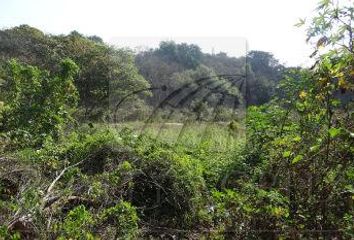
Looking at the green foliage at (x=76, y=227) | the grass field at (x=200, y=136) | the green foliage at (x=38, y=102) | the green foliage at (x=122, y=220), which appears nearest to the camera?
the green foliage at (x=76, y=227)

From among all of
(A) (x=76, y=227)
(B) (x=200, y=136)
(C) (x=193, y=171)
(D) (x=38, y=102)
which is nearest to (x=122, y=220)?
(A) (x=76, y=227)

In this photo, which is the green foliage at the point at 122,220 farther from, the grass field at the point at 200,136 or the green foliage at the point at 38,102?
the grass field at the point at 200,136

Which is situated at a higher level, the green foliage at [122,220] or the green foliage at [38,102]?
the green foliage at [38,102]

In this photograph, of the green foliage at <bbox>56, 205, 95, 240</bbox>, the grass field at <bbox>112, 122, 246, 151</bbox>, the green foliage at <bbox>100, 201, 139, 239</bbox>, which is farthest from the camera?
the grass field at <bbox>112, 122, 246, 151</bbox>

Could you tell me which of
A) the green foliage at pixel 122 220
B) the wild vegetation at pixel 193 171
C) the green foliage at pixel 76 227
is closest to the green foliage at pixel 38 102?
the wild vegetation at pixel 193 171

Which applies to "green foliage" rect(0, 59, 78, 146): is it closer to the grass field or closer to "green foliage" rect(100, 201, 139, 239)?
the grass field

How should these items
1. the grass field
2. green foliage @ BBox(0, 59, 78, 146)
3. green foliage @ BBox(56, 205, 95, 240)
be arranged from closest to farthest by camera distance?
green foliage @ BBox(56, 205, 95, 240), green foliage @ BBox(0, 59, 78, 146), the grass field

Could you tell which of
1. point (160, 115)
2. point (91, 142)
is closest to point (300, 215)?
point (91, 142)

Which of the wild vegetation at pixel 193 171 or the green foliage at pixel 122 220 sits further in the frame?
the green foliage at pixel 122 220

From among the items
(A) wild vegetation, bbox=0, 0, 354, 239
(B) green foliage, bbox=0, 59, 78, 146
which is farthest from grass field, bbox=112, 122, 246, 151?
(B) green foliage, bbox=0, 59, 78, 146

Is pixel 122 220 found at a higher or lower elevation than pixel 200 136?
higher

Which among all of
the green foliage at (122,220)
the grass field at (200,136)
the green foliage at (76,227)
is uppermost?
the green foliage at (76,227)

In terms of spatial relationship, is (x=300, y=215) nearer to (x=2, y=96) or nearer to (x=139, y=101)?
(x=2, y=96)

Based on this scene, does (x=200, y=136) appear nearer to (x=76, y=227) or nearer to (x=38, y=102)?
(x=38, y=102)
